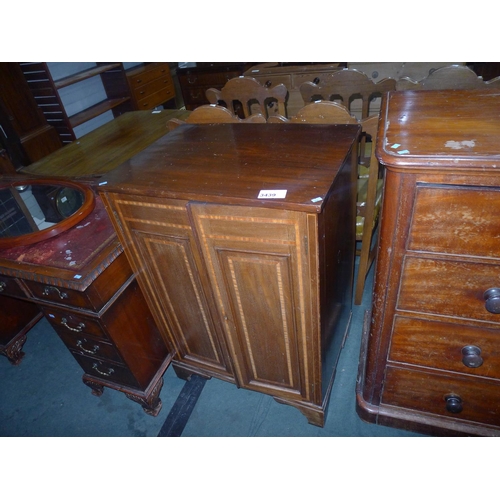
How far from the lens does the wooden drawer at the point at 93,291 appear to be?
51.1 inches

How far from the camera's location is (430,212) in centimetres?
91

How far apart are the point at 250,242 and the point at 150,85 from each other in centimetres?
405

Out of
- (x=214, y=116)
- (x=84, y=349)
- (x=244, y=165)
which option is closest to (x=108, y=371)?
(x=84, y=349)

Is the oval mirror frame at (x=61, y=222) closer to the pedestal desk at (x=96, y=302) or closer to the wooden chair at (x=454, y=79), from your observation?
the pedestal desk at (x=96, y=302)

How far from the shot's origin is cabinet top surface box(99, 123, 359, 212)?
1.00m

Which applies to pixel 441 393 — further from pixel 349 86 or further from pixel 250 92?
pixel 250 92

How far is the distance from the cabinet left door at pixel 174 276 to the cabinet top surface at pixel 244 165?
0.07m

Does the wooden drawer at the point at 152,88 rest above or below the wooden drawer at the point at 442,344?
above

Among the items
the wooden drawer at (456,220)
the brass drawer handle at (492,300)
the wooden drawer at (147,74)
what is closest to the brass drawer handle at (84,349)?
the wooden drawer at (456,220)

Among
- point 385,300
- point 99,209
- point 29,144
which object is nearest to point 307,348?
point 385,300

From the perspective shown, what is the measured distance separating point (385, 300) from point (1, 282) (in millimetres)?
1549

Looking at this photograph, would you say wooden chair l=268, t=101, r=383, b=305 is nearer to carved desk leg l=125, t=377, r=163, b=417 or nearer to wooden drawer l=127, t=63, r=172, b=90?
carved desk leg l=125, t=377, r=163, b=417

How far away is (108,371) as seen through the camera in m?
1.63

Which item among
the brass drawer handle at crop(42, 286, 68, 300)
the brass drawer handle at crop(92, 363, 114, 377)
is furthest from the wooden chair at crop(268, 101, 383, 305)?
the brass drawer handle at crop(92, 363, 114, 377)
